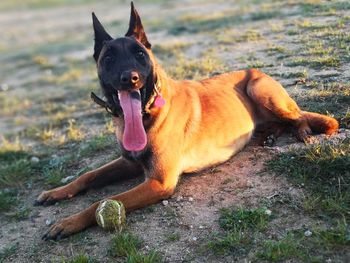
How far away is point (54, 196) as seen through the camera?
16.3ft

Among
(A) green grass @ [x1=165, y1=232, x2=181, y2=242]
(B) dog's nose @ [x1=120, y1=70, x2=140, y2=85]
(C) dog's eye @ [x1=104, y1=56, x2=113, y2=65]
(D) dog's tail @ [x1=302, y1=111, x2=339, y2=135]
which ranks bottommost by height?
(A) green grass @ [x1=165, y1=232, x2=181, y2=242]

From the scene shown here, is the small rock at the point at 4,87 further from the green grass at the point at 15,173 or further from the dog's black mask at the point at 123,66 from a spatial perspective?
the dog's black mask at the point at 123,66

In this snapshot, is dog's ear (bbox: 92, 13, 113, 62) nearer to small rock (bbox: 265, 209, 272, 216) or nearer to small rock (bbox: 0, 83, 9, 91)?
small rock (bbox: 265, 209, 272, 216)

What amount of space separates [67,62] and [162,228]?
9444mm

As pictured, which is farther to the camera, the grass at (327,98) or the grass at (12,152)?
the grass at (12,152)

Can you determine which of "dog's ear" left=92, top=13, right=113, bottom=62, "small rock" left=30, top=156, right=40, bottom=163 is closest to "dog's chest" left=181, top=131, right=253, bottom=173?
"dog's ear" left=92, top=13, right=113, bottom=62

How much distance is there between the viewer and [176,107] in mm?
4812

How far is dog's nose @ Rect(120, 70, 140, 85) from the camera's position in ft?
13.6

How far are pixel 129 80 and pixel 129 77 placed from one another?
1.2 inches

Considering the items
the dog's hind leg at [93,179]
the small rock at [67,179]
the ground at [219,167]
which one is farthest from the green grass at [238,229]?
the small rock at [67,179]

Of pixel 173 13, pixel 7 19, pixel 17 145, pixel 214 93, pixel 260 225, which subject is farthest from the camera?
pixel 7 19

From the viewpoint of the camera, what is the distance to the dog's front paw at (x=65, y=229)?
4199 millimetres

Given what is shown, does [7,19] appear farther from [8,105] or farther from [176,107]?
[176,107]

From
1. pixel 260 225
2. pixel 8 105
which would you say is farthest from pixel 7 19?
pixel 260 225
